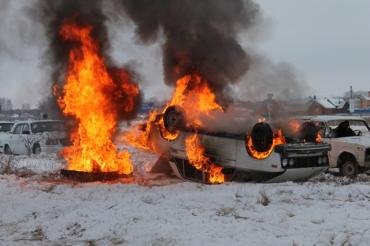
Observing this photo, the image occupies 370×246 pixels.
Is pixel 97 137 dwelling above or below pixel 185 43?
below

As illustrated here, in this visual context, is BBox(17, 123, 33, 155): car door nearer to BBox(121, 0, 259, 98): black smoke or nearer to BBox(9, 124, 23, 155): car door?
BBox(9, 124, 23, 155): car door

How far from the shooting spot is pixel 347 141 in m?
12.4

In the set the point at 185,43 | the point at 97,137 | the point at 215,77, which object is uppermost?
the point at 185,43

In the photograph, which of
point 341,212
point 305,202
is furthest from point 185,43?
point 341,212

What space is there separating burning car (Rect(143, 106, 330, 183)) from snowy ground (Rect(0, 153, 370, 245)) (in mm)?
389

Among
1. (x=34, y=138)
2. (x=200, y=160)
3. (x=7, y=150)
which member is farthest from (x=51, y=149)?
(x=200, y=160)

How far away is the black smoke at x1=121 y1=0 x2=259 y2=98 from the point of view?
1194cm

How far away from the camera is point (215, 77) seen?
12172mm

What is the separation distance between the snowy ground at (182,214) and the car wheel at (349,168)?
3029 mm

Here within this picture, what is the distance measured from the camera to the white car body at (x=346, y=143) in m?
12.0

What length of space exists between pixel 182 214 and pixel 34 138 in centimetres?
1272

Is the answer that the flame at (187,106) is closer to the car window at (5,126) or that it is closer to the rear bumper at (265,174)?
the rear bumper at (265,174)

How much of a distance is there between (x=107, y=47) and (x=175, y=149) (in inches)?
123

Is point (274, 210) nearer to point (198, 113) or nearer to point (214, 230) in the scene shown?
point (214, 230)
